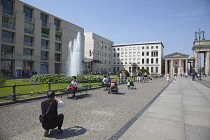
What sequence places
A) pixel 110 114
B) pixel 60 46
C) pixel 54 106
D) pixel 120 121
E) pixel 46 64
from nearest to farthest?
1. pixel 54 106
2. pixel 120 121
3. pixel 110 114
4. pixel 46 64
5. pixel 60 46

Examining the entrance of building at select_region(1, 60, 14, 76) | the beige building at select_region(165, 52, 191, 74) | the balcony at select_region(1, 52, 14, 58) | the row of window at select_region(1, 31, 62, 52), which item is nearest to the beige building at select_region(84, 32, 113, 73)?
the row of window at select_region(1, 31, 62, 52)

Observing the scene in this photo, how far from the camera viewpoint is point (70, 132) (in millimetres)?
4215

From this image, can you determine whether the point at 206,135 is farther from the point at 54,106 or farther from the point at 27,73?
the point at 27,73

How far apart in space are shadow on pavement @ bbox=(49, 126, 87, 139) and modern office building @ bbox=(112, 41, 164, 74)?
3107 inches

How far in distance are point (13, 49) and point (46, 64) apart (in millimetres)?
9719

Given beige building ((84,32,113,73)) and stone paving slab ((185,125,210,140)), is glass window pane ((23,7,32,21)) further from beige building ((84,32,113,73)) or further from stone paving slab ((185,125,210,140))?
stone paving slab ((185,125,210,140))

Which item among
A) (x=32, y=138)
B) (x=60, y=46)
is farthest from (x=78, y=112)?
(x=60, y=46)

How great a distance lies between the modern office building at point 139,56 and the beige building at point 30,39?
47038 millimetres

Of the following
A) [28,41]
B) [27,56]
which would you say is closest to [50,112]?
[27,56]

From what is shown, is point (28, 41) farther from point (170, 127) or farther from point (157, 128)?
point (170, 127)

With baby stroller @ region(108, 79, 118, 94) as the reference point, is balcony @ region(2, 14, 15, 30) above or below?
above

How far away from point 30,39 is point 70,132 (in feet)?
131

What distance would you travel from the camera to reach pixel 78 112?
20.5 ft

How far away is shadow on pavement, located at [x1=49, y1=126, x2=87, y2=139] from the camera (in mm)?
3965
